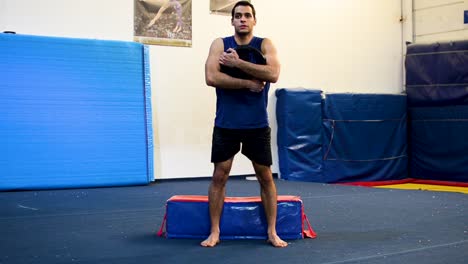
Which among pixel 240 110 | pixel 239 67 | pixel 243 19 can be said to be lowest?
pixel 240 110

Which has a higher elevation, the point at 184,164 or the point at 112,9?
the point at 112,9

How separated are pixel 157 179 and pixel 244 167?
144 cm

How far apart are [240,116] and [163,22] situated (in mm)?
5023

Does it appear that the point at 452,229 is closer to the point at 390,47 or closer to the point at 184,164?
the point at 184,164

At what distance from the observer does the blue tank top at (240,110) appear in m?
3.53

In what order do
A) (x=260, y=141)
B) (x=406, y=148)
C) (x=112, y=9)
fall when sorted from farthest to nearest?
(x=406, y=148)
(x=112, y=9)
(x=260, y=141)

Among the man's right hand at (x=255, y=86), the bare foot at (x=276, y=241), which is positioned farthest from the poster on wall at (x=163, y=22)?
the bare foot at (x=276, y=241)

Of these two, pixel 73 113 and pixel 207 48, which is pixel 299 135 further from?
pixel 73 113

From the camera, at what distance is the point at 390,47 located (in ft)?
34.1

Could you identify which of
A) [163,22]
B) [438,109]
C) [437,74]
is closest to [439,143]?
[438,109]

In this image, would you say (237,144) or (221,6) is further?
(221,6)

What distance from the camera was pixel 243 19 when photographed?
3521mm

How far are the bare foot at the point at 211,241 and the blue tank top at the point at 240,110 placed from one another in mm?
672

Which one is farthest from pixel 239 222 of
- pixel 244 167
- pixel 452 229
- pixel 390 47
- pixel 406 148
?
pixel 390 47
